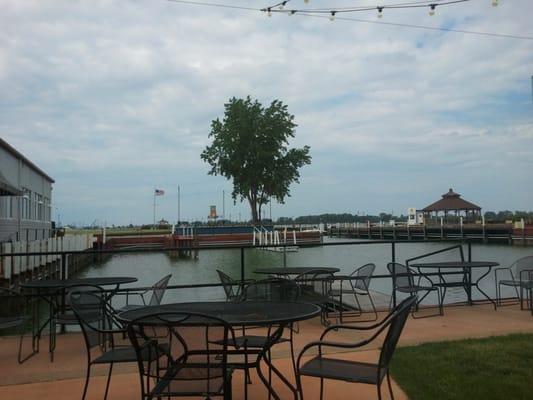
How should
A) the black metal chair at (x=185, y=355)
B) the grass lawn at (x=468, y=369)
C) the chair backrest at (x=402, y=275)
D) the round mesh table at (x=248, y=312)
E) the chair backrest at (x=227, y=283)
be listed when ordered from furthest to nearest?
the chair backrest at (x=402, y=275) < the chair backrest at (x=227, y=283) < the grass lawn at (x=468, y=369) < the round mesh table at (x=248, y=312) < the black metal chair at (x=185, y=355)

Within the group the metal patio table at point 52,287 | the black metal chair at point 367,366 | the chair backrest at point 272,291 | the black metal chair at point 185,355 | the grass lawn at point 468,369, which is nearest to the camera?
the black metal chair at point 185,355

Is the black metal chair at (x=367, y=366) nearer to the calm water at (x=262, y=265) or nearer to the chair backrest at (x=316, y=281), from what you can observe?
the chair backrest at (x=316, y=281)

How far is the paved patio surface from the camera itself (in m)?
3.85

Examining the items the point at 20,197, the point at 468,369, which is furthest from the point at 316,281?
the point at 20,197

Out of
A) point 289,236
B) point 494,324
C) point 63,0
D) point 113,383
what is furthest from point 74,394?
point 289,236

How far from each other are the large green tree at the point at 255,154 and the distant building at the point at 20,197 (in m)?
20.6

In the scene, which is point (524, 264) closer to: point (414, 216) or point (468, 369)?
point (468, 369)

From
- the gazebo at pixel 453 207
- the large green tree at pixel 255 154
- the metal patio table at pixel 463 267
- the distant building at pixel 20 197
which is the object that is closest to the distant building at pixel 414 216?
the gazebo at pixel 453 207

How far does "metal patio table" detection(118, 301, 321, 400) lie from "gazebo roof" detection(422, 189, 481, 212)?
66396mm

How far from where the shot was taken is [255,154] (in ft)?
165

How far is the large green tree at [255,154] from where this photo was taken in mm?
50438

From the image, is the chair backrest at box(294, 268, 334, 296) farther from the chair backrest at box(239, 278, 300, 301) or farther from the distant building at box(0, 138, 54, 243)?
the distant building at box(0, 138, 54, 243)

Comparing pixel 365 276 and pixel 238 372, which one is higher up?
pixel 365 276

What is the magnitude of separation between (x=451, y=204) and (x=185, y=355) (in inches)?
2698
